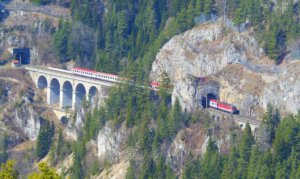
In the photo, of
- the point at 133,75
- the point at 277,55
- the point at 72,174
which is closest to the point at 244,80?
the point at 277,55

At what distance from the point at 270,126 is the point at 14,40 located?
5131 cm

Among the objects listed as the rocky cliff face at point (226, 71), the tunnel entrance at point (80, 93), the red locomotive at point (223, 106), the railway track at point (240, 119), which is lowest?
the tunnel entrance at point (80, 93)

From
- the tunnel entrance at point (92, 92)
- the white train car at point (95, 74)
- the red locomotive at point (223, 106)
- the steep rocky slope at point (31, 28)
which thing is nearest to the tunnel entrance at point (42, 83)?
the steep rocky slope at point (31, 28)

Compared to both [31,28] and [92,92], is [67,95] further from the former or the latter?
[31,28]

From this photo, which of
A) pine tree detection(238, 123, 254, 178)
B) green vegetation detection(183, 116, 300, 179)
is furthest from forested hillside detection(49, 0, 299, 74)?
green vegetation detection(183, 116, 300, 179)

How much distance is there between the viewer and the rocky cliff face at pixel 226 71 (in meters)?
108

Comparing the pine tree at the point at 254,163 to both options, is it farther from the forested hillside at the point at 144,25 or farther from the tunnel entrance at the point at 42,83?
the tunnel entrance at the point at 42,83

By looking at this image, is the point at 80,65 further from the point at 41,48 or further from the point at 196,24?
the point at 196,24

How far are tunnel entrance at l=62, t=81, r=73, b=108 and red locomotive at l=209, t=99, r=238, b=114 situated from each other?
1064 inches

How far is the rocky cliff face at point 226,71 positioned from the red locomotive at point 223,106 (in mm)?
1002

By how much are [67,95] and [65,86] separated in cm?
120

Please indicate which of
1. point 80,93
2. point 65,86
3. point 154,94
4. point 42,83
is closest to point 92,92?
point 80,93

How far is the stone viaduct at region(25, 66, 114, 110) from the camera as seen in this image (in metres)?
128

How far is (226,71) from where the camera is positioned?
113000 mm
